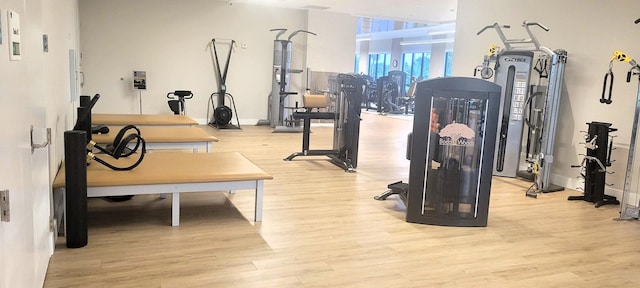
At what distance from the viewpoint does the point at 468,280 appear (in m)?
3.06

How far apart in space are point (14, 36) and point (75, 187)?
1.64 m

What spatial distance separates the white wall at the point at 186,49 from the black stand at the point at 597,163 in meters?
7.20

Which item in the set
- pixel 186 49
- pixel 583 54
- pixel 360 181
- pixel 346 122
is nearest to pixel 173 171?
pixel 360 181

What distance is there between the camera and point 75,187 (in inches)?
125

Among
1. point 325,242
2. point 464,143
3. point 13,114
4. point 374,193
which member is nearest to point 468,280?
point 325,242

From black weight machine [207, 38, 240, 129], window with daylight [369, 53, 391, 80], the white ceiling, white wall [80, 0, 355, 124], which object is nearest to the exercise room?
black weight machine [207, 38, 240, 129]

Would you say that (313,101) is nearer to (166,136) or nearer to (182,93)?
(182,93)

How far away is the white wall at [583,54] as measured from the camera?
214 inches

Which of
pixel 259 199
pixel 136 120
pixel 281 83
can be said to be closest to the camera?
pixel 259 199

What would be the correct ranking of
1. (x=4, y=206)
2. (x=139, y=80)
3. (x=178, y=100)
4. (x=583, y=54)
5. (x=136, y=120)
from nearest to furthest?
(x=4, y=206)
(x=583, y=54)
(x=136, y=120)
(x=178, y=100)
(x=139, y=80)

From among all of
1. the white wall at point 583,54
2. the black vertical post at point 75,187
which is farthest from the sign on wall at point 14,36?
the white wall at point 583,54

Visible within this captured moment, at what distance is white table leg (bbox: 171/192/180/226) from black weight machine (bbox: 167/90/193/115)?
19.4 ft

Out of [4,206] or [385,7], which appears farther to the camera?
[385,7]

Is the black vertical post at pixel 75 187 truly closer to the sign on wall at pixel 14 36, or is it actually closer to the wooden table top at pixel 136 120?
the sign on wall at pixel 14 36
